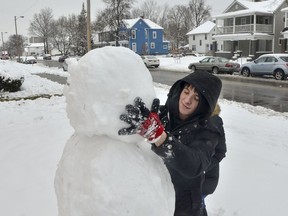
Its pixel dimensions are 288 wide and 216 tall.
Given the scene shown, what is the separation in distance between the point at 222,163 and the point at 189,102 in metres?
3.51

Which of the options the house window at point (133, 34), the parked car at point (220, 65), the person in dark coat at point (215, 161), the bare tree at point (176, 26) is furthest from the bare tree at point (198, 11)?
the person in dark coat at point (215, 161)

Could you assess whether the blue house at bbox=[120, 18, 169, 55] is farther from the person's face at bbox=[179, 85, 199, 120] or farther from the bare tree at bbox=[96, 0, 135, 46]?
the person's face at bbox=[179, 85, 199, 120]

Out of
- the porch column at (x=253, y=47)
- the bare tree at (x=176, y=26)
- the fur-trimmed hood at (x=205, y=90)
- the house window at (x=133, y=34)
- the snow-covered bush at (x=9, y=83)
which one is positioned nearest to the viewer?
the fur-trimmed hood at (x=205, y=90)

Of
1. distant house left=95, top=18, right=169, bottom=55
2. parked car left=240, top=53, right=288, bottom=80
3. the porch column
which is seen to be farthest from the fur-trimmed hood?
distant house left=95, top=18, right=169, bottom=55

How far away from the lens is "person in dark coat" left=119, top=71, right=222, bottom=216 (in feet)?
5.56

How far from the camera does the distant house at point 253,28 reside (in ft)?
128

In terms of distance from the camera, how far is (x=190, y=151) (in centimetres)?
174

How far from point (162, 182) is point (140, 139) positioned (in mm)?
283

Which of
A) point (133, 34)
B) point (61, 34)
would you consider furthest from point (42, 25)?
point (133, 34)

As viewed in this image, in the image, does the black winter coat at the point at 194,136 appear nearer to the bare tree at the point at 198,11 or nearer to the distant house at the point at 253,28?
the distant house at the point at 253,28

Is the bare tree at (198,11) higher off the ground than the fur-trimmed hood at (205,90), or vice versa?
the bare tree at (198,11)

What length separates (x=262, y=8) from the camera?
1610 inches

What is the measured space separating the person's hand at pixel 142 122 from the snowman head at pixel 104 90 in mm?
46

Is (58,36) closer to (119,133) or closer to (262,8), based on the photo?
(262,8)
